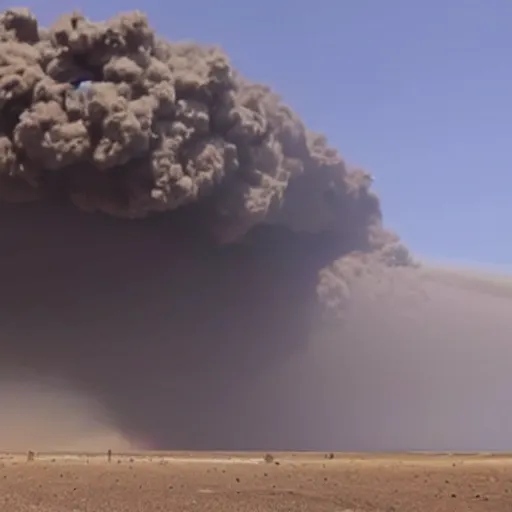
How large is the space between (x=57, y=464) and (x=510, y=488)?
1072 centimetres

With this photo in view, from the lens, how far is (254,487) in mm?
17016

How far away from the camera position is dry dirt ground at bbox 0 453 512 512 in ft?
49.8

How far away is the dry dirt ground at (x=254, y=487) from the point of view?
15.2 m

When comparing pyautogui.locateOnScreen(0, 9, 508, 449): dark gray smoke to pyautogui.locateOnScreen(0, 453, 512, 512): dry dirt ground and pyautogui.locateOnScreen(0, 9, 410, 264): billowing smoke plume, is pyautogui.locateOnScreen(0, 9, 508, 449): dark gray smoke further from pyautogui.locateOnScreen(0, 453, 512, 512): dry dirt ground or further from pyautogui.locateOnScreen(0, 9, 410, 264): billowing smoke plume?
pyautogui.locateOnScreen(0, 453, 512, 512): dry dirt ground

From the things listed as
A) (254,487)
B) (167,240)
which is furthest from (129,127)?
(254,487)

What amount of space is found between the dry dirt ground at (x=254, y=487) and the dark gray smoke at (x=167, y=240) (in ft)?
54.3

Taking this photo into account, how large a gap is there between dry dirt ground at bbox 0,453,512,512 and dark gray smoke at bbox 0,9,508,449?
54.3 ft

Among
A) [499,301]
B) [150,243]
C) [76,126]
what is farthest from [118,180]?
[499,301]

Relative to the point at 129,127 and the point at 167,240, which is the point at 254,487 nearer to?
→ the point at 129,127

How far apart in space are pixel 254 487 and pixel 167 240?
82.2ft

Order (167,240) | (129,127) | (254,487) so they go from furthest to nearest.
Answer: (167,240) < (129,127) < (254,487)

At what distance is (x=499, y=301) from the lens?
6512 cm

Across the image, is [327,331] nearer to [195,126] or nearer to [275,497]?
[195,126]

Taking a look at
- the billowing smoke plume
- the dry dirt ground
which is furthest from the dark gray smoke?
the dry dirt ground
